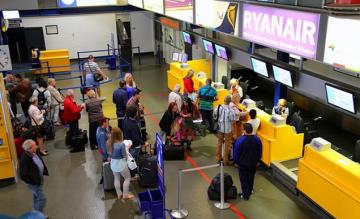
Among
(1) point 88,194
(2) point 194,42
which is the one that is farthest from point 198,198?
(2) point 194,42

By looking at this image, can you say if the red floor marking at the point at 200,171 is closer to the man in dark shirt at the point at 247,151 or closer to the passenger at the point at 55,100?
the man in dark shirt at the point at 247,151

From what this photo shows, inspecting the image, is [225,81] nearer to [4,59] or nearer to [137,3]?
[4,59]

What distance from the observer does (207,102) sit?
10164 millimetres

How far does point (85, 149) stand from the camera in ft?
31.9

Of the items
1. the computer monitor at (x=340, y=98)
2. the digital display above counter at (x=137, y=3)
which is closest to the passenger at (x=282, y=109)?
the computer monitor at (x=340, y=98)

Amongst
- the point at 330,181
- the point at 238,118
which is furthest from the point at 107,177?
the point at 330,181

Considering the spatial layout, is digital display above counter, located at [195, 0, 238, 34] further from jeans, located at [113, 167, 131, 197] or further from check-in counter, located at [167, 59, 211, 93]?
jeans, located at [113, 167, 131, 197]

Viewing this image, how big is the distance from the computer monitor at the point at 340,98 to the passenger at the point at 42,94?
23.7 ft

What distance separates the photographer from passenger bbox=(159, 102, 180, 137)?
9016mm

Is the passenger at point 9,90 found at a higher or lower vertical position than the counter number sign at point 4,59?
lower

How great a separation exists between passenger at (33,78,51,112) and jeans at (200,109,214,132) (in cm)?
430

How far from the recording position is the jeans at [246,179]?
23.1 feet

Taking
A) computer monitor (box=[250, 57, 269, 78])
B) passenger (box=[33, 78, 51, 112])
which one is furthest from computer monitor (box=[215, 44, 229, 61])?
passenger (box=[33, 78, 51, 112])

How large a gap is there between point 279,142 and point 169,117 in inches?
106
